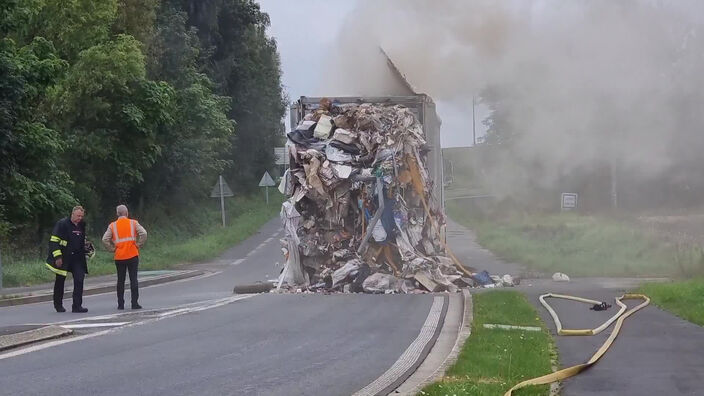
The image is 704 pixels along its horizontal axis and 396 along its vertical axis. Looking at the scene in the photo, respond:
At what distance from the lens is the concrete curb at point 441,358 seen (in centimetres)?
875

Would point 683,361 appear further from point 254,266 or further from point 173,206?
point 173,206

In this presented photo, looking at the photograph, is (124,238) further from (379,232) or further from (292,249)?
(379,232)

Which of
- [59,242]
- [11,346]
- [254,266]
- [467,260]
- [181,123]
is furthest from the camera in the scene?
[181,123]

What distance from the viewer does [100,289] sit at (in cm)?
2247

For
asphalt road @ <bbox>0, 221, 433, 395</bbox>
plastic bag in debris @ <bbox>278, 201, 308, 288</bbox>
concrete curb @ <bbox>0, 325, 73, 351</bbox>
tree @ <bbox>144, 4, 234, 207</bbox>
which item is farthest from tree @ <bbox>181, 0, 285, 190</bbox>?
concrete curb @ <bbox>0, 325, 73, 351</bbox>

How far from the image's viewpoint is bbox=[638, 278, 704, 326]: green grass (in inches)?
549

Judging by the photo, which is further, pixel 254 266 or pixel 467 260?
pixel 254 266

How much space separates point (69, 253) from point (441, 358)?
7.44 metres

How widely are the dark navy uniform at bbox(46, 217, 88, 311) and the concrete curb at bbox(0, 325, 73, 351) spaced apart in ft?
10.1

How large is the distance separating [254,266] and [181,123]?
38.6 ft

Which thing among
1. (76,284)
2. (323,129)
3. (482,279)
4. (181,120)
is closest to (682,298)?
(482,279)

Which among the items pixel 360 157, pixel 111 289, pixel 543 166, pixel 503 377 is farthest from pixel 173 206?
pixel 503 377

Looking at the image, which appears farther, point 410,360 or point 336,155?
point 336,155

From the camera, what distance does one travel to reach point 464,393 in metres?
8.12
